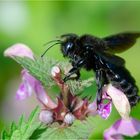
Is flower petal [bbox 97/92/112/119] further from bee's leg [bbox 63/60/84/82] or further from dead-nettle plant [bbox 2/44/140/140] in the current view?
bee's leg [bbox 63/60/84/82]

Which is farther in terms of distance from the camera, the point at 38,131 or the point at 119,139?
the point at 119,139

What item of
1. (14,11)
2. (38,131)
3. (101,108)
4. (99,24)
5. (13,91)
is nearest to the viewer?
(38,131)

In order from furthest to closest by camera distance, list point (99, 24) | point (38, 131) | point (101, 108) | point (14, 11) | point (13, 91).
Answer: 1. point (14, 11)
2. point (99, 24)
3. point (13, 91)
4. point (101, 108)
5. point (38, 131)

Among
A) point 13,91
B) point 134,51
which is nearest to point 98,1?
point 134,51

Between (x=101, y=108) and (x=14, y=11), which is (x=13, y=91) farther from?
(x=101, y=108)

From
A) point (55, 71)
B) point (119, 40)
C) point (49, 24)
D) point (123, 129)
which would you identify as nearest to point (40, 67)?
point (55, 71)

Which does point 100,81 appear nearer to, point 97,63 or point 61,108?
point 97,63

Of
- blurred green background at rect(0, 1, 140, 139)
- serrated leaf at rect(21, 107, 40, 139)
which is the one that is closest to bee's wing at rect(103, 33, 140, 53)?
serrated leaf at rect(21, 107, 40, 139)

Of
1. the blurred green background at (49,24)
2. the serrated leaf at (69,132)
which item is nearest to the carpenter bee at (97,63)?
the serrated leaf at (69,132)
